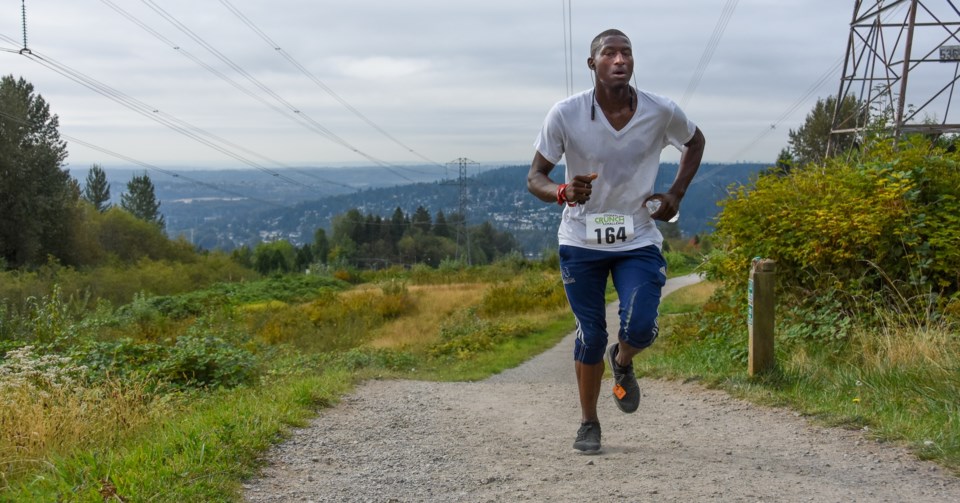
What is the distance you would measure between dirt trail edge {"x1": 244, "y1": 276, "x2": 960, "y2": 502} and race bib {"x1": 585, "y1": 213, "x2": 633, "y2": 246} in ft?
4.11

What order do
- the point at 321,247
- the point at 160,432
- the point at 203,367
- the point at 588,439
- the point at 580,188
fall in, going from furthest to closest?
the point at 321,247
the point at 203,367
the point at 160,432
the point at 588,439
the point at 580,188

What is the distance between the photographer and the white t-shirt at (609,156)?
5211mm

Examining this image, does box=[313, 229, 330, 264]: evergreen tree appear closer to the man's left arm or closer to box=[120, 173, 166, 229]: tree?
box=[120, 173, 166, 229]: tree

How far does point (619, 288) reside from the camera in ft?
17.5

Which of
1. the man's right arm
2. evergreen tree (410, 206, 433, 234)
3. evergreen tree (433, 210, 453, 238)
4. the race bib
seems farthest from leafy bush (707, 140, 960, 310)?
evergreen tree (433, 210, 453, 238)

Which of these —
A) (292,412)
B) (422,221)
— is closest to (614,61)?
(292,412)

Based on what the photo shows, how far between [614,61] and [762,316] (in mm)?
3503

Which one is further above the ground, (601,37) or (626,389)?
(601,37)

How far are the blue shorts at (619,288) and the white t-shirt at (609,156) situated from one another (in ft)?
0.25

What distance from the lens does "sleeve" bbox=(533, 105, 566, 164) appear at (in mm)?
5242

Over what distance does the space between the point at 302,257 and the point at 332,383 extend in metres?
106

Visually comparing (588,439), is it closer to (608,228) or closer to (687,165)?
(608,228)

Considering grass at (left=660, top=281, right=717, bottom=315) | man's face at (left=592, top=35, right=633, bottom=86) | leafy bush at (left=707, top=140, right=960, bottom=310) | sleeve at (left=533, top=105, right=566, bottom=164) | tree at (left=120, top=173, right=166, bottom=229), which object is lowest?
grass at (left=660, top=281, right=717, bottom=315)

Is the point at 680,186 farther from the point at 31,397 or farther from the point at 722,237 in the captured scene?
the point at 722,237
